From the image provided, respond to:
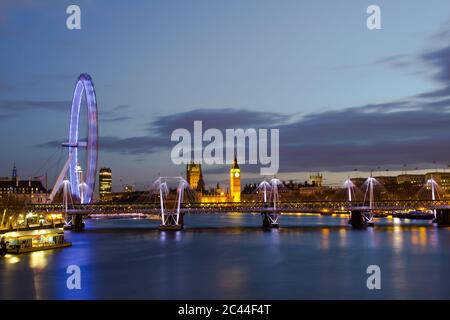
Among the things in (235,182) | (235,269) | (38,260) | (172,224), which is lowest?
(235,269)

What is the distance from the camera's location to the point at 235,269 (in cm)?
3378

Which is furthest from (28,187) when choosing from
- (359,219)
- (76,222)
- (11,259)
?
(11,259)

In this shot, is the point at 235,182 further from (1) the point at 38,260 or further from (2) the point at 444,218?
(1) the point at 38,260

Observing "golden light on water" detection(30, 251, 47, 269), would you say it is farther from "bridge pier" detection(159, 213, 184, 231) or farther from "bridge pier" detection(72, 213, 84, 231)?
"bridge pier" detection(72, 213, 84, 231)

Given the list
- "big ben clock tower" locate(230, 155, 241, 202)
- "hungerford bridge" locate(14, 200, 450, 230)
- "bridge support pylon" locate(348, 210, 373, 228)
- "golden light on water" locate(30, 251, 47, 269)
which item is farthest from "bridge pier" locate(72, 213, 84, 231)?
"big ben clock tower" locate(230, 155, 241, 202)

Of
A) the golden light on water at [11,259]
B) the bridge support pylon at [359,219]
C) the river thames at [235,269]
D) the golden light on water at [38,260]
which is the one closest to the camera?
the river thames at [235,269]

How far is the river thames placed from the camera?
87.5 feet

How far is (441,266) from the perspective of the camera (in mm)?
33875

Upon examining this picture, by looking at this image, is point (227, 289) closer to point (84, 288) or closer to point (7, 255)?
point (84, 288)

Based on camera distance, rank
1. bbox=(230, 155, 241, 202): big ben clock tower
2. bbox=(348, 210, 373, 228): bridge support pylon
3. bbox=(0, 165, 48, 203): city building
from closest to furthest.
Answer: bbox=(348, 210, 373, 228): bridge support pylon → bbox=(0, 165, 48, 203): city building → bbox=(230, 155, 241, 202): big ben clock tower

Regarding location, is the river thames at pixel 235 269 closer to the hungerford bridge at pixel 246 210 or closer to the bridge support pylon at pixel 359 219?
the hungerford bridge at pixel 246 210

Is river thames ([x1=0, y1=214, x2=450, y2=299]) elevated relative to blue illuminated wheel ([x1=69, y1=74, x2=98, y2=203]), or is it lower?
lower

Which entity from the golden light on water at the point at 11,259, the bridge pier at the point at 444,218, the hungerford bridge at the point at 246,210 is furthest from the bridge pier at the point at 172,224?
the bridge pier at the point at 444,218

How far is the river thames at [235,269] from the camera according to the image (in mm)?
26656
